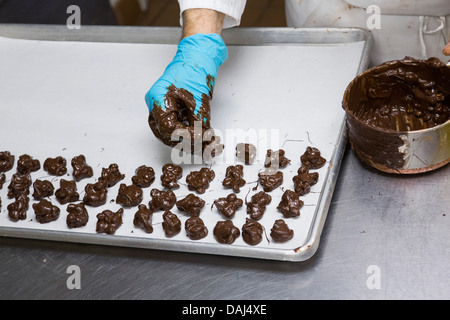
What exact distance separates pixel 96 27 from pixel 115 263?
5.25 feet

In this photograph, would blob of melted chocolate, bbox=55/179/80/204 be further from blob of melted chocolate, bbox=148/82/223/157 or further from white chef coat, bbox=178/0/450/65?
white chef coat, bbox=178/0/450/65

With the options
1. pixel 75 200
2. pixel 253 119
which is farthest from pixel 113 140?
pixel 253 119

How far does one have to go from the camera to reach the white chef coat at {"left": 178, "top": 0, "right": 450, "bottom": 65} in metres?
2.20

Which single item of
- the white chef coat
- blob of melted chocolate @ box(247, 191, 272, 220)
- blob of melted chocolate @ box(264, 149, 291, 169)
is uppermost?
the white chef coat

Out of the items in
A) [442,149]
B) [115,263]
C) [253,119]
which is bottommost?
[115,263]

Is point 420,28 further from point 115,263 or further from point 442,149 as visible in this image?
point 115,263

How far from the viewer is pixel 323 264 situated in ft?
5.54

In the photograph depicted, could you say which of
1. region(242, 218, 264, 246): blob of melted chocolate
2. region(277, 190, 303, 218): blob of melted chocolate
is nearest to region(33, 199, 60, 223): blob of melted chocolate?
region(242, 218, 264, 246): blob of melted chocolate

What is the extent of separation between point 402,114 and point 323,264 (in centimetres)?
71

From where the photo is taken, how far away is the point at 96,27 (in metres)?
2.91

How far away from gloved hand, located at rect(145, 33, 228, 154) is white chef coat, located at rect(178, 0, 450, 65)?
201mm

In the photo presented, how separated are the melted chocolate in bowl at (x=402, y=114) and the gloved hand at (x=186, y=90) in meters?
0.55

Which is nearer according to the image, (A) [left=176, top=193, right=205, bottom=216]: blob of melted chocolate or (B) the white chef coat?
(A) [left=176, top=193, right=205, bottom=216]: blob of melted chocolate

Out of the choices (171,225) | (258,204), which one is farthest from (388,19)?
(171,225)
